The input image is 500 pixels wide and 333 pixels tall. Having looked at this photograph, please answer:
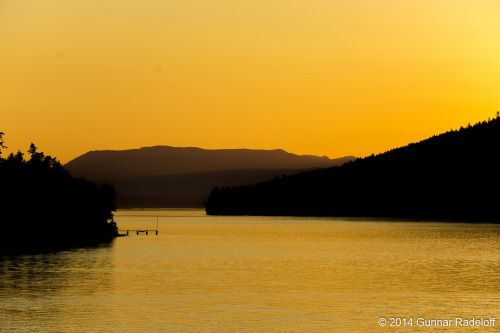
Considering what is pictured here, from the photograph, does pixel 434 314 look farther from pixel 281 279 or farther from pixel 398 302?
pixel 281 279

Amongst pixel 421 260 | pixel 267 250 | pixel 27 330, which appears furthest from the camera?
pixel 267 250

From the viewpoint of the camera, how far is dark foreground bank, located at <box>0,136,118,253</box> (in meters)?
150

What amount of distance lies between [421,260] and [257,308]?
5848cm

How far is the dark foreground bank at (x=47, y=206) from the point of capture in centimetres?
15000

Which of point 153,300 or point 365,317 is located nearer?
point 365,317

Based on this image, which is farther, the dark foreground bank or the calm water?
the dark foreground bank

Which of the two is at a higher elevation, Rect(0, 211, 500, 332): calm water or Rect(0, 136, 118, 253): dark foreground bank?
Rect(0, 136, 118, 253): dark foreground bank

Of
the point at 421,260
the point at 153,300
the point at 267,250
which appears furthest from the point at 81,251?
the point at 153,300

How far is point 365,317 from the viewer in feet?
187

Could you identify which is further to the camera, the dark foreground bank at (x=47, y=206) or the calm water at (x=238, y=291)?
the dark foreground bank at (x=47, y=206)

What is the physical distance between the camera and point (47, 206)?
156375 millimetres

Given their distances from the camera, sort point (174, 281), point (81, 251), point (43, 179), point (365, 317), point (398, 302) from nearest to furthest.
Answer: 1. point (365, 317)
2. point (398, 302)
3. point (174, 281)
4. point (81, 251)
5. point (43, 179)

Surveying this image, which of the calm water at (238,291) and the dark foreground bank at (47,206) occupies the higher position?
the dark foreground bank at (47,206)

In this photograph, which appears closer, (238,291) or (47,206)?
(238,291)
